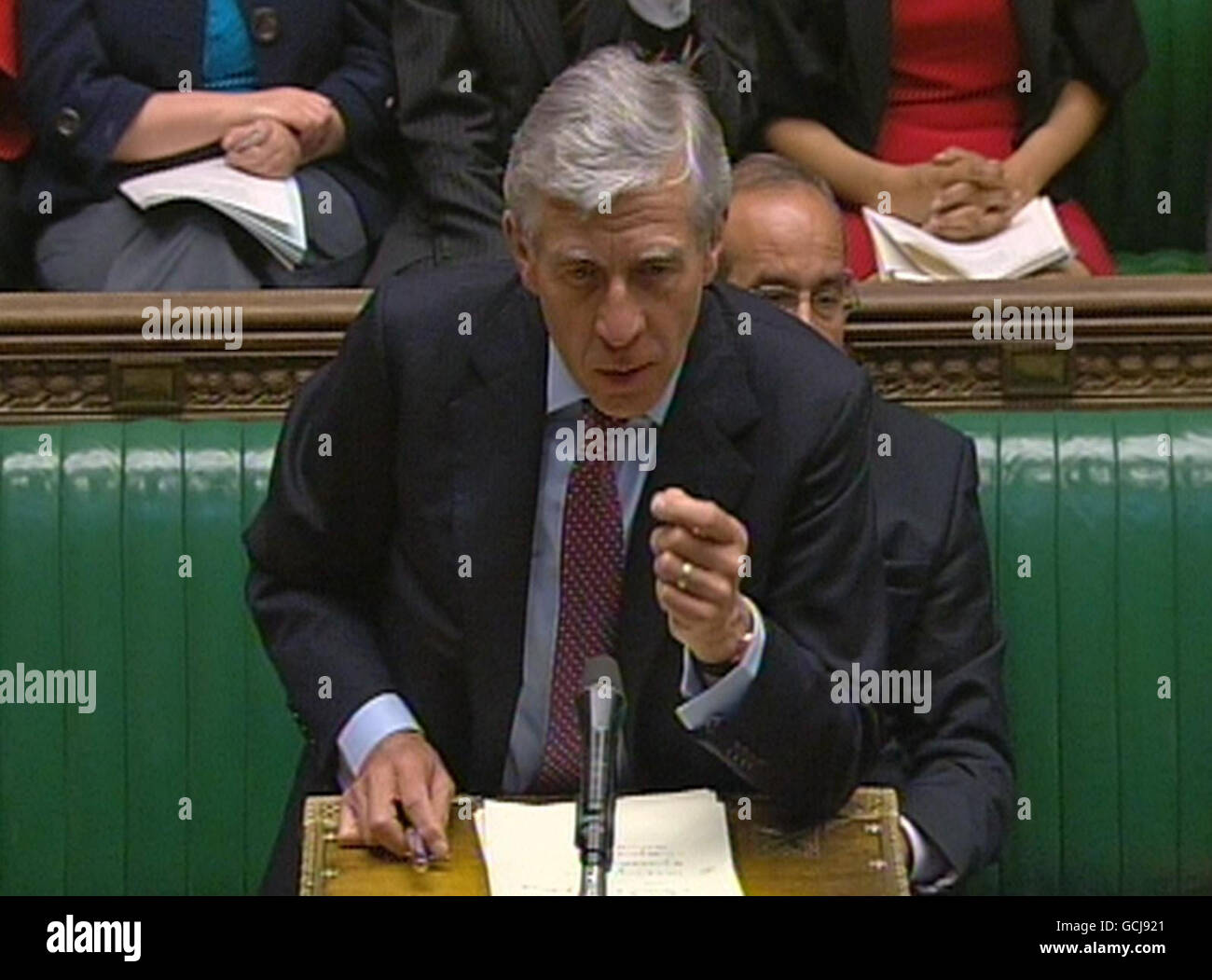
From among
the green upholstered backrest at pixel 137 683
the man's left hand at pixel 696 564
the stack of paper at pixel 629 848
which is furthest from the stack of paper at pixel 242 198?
the man's left hand at pixel 696 564

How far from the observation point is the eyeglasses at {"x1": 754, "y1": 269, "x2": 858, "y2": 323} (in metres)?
2.87

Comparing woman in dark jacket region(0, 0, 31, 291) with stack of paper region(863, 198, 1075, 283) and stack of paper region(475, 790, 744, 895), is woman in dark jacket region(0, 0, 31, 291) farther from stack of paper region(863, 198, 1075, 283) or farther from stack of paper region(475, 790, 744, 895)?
stack of paper region(475, 790, 744, 895)

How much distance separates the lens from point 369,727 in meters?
2.33

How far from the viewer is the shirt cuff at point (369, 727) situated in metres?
2.32

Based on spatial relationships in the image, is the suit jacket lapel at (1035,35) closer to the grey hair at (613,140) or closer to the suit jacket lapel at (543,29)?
the suit jacket lapel at (543,29)

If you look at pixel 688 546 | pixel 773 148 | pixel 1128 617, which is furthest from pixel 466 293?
pixel 773 148

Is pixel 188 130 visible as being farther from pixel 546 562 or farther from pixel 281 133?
pixel 546 562

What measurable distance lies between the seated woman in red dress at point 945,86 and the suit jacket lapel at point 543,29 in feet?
0.84

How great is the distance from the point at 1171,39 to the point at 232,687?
5.18ft

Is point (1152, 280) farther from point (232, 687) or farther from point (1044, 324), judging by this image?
point (232, 687)

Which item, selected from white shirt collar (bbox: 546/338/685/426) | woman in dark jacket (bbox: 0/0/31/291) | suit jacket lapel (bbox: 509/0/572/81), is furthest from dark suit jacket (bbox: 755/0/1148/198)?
white shirt collar (bbox: 546/338/685/426)

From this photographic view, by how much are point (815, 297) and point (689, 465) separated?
0.53 meters

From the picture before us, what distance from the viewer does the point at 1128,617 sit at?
2.98 metres

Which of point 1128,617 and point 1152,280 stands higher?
point 1152,280
